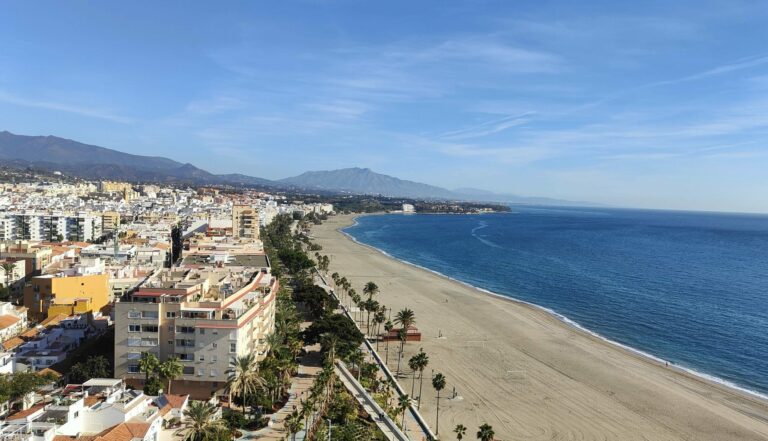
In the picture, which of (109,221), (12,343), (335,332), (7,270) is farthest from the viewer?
(109,221)

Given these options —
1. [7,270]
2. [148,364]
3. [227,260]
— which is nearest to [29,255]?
[7,270]

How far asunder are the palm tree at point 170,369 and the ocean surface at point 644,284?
37.5 m

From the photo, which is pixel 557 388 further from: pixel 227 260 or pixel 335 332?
pixel 227 260

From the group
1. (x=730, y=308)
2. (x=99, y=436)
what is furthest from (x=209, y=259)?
(x=730, y=308)

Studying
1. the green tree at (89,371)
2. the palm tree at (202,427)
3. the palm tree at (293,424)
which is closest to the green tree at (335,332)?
the palm tree at (293,424)

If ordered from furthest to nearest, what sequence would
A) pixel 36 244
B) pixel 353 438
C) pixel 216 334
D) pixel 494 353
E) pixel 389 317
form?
pixel 36 244, pixel 389 317, pixel 494 353, pixel 216 334, pixel 353 438

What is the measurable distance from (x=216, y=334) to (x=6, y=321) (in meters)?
21.1

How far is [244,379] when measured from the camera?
2798cm

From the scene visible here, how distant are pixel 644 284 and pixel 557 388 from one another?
4616cm

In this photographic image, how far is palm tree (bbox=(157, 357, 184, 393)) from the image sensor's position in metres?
28.8

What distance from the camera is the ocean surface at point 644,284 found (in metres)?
46.3

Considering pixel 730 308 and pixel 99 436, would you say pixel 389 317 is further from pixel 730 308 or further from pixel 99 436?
pixel 730 308

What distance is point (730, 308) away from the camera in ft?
199

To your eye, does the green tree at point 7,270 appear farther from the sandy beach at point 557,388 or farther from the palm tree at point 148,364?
the sandy beach at point 557,388
